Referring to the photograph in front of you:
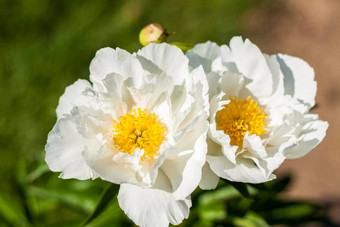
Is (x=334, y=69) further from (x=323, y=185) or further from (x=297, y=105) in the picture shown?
(x=297, y=105)

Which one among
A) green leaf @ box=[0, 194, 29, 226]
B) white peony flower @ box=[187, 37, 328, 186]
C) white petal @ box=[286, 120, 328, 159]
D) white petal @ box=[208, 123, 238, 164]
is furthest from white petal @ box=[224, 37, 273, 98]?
green leaf @ box=[0, 194, 29, 226]

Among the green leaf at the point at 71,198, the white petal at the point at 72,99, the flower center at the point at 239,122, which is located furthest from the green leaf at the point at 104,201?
the green leaf at the point at 71,198

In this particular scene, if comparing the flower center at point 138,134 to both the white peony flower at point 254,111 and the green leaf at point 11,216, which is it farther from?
the green leaf at point 11,216

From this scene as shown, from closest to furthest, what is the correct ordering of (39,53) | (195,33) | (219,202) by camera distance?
(219,202)
(39,53)
(195,33)

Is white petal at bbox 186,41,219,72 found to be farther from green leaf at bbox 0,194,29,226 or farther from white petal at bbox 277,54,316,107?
green leaf at bbox 0,194,29,226

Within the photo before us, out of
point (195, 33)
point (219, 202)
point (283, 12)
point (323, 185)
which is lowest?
point (219, 202)

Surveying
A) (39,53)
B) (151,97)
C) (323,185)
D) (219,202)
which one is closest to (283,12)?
(323,185)

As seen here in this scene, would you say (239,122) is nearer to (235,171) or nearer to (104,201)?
(235,171)
